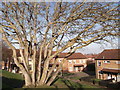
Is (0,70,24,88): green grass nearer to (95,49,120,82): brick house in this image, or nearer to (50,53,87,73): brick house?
(95,49,120,82): brick house

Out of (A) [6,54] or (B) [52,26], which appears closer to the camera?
(B) [52,26]

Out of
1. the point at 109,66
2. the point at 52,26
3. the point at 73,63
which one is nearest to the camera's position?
the point at 52,26

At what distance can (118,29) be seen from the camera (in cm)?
1017

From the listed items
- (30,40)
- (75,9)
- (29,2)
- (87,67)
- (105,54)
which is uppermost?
(29,2)

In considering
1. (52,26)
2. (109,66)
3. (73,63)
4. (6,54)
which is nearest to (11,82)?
(52,26)

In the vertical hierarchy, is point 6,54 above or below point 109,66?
above

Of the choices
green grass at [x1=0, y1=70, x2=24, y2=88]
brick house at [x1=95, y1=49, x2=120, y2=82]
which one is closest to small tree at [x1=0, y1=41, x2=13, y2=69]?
green grass at [x1=0, y1=70, x2=24, y2=88]

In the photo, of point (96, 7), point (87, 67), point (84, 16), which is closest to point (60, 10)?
point (84, 16)

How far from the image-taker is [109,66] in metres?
24.3

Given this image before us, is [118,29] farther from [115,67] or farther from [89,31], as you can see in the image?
[115,67]

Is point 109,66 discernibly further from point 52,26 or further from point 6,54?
point 6,54

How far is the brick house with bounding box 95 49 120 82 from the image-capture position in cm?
2230

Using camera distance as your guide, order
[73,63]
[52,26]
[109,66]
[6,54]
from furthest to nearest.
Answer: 1. [73,63]
2. [6,54]
3. [109,66]
4. [52,26]

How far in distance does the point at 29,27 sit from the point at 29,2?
2268 millimetres
